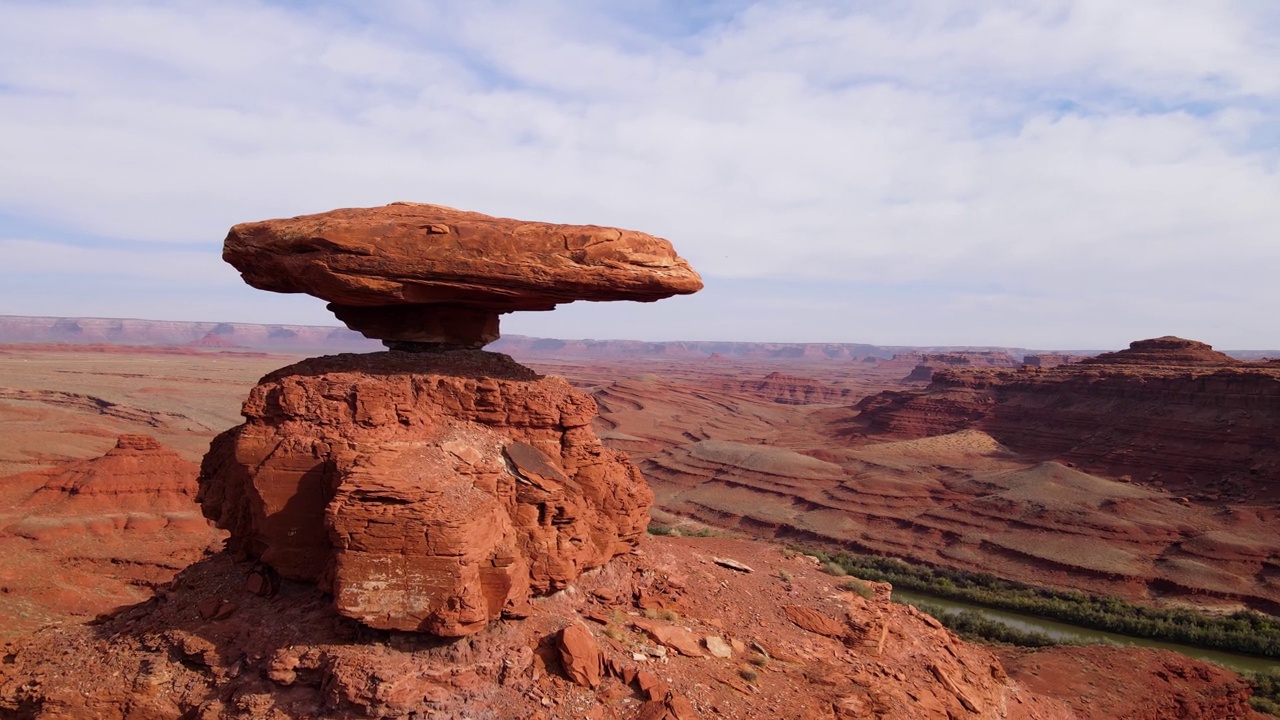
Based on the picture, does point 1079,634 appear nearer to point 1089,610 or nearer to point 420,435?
point 1089,610

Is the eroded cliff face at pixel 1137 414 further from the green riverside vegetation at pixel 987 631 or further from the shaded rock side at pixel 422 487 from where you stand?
the shaded rock side at pixel 422 487

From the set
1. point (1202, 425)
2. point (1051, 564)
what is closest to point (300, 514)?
point (1051, 564)

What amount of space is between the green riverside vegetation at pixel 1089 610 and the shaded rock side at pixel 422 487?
693 inches

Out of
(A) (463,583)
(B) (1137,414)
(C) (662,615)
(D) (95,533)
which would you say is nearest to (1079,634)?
(C) (662,615)

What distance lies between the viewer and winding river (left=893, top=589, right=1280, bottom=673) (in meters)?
25.3

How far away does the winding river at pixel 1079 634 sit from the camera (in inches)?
996

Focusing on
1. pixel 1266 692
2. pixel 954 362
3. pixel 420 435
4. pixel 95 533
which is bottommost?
pixel 1266 692

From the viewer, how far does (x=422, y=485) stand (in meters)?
10.3

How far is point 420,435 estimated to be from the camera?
11.8m

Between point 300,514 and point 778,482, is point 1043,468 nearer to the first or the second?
point 778,482

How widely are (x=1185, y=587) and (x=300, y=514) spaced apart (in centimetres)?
3671

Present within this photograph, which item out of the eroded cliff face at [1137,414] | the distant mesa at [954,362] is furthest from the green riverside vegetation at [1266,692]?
the distant mesa at [954,362]

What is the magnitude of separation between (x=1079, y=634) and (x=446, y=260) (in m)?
28.9

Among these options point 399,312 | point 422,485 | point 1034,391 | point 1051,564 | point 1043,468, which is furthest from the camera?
point 1034,391
